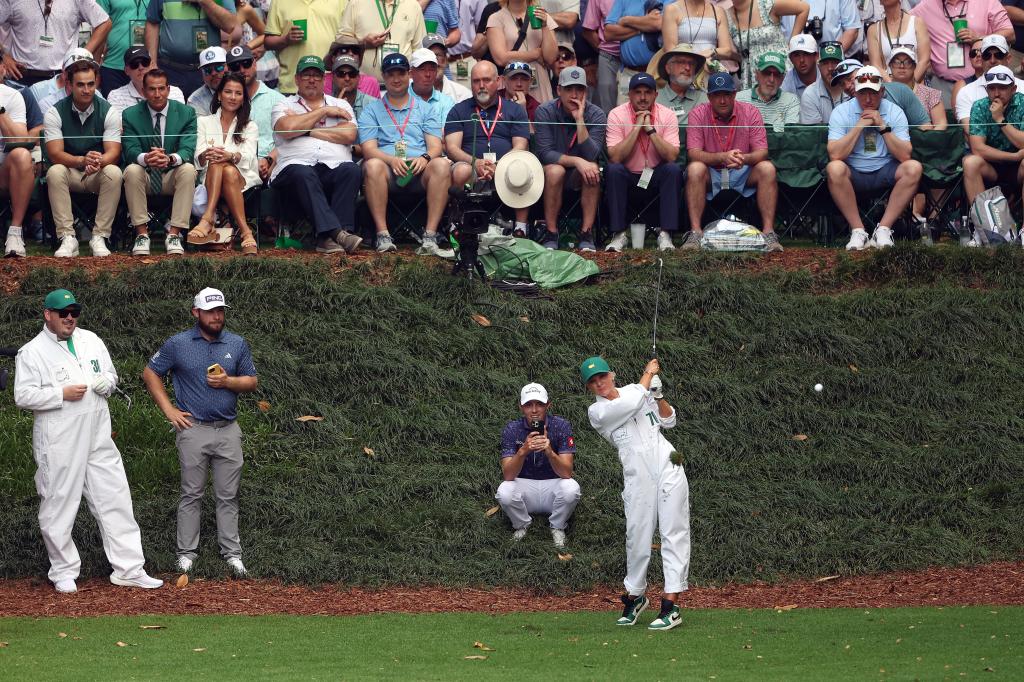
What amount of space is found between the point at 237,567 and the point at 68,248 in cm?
525

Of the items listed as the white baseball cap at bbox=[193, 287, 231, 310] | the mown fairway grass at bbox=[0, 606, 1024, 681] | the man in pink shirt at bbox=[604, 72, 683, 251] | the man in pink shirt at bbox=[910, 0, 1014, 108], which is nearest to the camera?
the mown fairway grass at bbox=[0, 606, 1024, 681]

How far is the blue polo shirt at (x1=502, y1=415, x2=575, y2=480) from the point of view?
12594 millimetres

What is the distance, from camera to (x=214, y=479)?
1228 cm

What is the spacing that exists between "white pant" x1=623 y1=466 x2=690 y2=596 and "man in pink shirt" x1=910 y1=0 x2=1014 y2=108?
954cm

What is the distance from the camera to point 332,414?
14.0 metres

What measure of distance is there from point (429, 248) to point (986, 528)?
6215 mm

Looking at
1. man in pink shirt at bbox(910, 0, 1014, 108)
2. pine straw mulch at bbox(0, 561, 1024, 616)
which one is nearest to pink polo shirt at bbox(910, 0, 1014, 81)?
man in pink shirt at bbox(910, 0, 1014, 108)

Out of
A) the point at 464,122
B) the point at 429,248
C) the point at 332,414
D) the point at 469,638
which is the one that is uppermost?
the point at 464,122

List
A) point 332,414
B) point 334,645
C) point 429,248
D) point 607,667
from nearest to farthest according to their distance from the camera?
1. point 607,667
2. point 334,645
3. point 332,414
4. point 429,248

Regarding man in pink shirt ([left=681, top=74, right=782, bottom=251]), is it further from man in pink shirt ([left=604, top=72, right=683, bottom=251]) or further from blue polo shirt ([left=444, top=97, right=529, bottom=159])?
blue polo shirt ([left=444, top=97, right=529, bottom=159])

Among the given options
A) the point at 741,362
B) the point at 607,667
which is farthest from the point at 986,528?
the point at 607,667

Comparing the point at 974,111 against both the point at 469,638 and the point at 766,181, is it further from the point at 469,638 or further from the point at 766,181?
the point at 469,638

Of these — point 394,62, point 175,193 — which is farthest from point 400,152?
point 175,193

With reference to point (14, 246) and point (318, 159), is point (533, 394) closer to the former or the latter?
point (318, 159)
